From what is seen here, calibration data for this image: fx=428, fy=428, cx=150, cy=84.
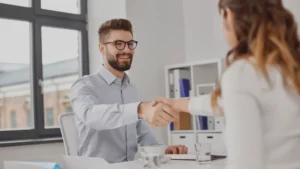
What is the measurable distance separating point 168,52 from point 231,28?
2.85 m

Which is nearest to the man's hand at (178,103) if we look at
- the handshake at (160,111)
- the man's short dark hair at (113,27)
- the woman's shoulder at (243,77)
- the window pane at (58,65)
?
the handshake at (160,111)

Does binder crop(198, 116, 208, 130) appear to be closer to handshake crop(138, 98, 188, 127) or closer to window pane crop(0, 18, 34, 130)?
window pane crop(0, 18, 34, 130)

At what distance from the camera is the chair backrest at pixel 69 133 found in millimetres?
2482

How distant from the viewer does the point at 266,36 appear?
39.9 inches

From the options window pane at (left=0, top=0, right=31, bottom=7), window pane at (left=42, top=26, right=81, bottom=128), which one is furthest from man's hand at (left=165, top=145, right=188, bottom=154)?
window pane at (left=0, top=0, right=31, bottom=7)

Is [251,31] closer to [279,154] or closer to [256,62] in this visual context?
[256,62]

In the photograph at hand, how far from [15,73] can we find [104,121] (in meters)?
1.52

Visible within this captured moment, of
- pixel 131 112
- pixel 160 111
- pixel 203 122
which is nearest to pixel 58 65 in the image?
pixel 203 122

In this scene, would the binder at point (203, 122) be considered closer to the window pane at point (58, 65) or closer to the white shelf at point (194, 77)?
the white shelf at point (194, 77)

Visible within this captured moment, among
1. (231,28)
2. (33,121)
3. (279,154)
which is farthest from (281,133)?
(33,121)

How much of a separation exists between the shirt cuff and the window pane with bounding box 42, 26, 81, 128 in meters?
1.59

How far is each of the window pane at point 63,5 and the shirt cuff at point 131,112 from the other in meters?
1.85

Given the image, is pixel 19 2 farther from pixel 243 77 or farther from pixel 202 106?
pixel 243 77

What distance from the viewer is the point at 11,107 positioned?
3.25m
